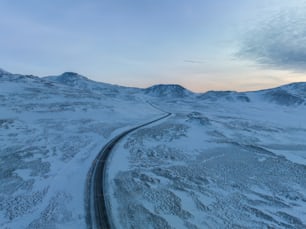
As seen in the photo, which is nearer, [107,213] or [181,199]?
[107,213]

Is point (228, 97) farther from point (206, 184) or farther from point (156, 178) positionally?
point (156, 178)

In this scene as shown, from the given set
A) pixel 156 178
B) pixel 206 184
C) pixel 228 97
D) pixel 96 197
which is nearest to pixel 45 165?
pixel 96 197

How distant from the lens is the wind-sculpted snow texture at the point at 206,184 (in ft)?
56.3

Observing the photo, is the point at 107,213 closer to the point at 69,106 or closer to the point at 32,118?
the point at 32,118

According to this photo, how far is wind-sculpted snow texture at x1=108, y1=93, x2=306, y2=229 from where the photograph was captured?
56.3 feet

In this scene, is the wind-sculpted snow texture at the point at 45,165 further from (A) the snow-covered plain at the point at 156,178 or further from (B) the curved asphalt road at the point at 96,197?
(B) the curved asphalt road at the point at 96,197

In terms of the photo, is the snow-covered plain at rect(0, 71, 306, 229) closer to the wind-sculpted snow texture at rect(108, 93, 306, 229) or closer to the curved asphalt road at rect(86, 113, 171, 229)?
the wind-sculpted snow texture at rect(108, 93, 306, 229)

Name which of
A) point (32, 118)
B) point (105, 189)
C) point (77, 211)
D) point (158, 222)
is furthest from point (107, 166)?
point (32, 118)

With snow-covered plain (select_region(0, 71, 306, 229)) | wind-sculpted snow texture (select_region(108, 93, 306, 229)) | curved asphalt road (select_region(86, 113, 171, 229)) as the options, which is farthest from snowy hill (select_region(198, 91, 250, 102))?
curved asphalt road (select_region(86, 113, 171, 229))

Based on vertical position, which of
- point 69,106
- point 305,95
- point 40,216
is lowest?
point 40,216

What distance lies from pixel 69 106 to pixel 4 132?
30.4 meters

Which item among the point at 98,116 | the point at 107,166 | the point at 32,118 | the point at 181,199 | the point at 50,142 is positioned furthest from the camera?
the point at 98,116

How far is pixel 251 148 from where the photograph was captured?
36.6 m

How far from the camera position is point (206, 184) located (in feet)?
75.9
